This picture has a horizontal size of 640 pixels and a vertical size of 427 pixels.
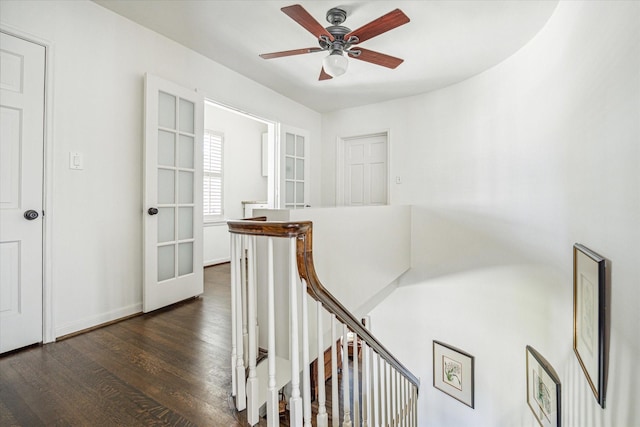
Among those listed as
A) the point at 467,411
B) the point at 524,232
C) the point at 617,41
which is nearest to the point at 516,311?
the point at 524,232

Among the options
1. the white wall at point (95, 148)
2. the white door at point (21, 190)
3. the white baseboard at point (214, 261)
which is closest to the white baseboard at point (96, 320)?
the white wall at point (95, 148)

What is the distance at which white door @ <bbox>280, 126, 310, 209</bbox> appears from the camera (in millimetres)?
4332

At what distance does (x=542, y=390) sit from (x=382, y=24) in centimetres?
318

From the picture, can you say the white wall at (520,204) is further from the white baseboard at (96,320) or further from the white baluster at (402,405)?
the white baseboard at (96,320)

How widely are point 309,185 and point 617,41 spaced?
3926mm

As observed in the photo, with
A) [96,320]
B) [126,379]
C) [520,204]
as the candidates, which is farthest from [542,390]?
[96,320]

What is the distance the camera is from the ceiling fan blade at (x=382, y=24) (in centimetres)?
191

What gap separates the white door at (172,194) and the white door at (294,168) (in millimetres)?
1462

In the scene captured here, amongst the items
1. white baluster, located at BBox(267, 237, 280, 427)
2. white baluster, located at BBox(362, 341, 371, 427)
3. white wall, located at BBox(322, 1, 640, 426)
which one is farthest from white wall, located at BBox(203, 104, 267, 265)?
white baluster, located at BBox(267, 237, 280, 427)

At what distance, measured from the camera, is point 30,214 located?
76.7 inches

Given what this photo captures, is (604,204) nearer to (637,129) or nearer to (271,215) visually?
(637,129)

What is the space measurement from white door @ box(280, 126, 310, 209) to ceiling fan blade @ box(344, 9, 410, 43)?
2260mm

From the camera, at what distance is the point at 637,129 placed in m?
1.08

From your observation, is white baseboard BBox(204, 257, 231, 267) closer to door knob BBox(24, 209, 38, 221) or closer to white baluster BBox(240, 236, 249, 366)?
door knob BBox(24, 209, 38, 221)
